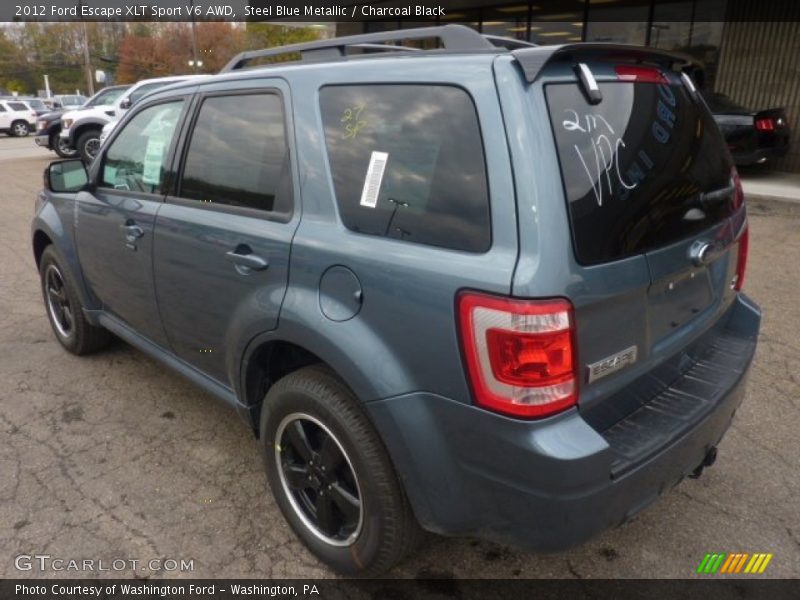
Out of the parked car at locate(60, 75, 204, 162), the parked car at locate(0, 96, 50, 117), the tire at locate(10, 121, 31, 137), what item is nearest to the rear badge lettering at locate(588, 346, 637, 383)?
the parked car at locate(60, 75, 204, 162)

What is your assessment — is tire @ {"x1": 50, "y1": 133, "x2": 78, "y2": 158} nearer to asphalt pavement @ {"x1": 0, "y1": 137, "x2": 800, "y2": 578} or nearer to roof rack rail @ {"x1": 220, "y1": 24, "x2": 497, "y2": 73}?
asphalt pavement @ {"x1": 0, "y1": 137, "x2": 800, "y2": 578}

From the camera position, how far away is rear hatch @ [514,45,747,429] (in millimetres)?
1713

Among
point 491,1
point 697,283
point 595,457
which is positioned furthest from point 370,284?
point 491,1

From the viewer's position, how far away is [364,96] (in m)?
2.04

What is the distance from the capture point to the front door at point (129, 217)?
2973mm

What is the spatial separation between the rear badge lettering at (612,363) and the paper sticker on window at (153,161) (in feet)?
7.30

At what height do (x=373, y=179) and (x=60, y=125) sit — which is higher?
(x=373, y=179)

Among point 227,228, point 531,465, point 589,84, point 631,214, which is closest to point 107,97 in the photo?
point 227,228

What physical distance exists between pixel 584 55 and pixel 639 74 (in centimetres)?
34

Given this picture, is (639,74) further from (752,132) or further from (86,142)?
(86,142)

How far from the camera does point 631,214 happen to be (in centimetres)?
184

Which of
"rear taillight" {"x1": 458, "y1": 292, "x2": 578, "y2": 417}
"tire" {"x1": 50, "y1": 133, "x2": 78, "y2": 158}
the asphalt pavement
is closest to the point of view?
"rear taillight" {"x1": 458, "y1": 292, "x2": 578, "y2": 417}

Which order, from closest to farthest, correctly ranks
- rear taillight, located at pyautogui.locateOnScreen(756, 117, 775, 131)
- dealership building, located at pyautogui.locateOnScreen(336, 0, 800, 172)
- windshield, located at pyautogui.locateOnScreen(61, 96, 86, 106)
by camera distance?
rear taillight, located at pyautogui.locateOnScreen(756, 117, 775, 131)
dealership building, located at pyautogui.locateOnScreen(336, 0, 800, 172)
windshield, located at pyautogui.locateOnScreen(61, 96, 86, 106)
